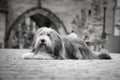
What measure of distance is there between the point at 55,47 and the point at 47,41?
36 cm

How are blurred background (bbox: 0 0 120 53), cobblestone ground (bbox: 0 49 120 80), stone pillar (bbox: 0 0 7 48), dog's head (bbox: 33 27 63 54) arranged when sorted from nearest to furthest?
cobblestone ground (bbox: 0 49 120 80) < dog's head (bbox: 33 27 63 54) < stone pillar (bbox: 0 0 7 48) < blurred background (bbox: 0 0 120 53)

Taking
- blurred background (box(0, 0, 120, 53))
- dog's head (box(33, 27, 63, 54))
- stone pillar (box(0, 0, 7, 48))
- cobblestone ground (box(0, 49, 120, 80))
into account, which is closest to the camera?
cobblestone ground (box(0, 49, 120, 80))

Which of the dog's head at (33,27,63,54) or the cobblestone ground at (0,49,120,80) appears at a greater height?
the dog's head at (33,27,63,54)

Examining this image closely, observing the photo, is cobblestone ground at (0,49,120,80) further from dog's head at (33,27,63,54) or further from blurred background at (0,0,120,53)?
blurred background at (0,0,120,53)

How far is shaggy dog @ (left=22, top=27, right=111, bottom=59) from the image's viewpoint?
19.8ft

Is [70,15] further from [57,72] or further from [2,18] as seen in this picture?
[57,72]

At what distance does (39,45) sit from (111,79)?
2.70 metres

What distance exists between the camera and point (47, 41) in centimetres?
594

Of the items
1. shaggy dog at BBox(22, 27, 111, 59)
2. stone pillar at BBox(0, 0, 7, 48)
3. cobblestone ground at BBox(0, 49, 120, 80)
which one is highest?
stone pillar at BBox(0, 0, 7, 48)

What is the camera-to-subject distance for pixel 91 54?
275 inches

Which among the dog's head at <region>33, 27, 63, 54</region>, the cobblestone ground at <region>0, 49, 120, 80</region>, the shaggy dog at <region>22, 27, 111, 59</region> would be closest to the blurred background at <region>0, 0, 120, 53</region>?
the shaggy dog at <region>22, 27, 111, 59</region>

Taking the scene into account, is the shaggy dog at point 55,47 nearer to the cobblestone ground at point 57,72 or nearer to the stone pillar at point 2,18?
the cobblestone ground at point 57,72

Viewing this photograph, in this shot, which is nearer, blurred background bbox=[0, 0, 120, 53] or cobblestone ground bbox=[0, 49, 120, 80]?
cobblestone ground bbox=[0, 49, 120, 80]

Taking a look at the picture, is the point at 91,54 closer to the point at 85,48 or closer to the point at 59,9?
the point at 85,48
